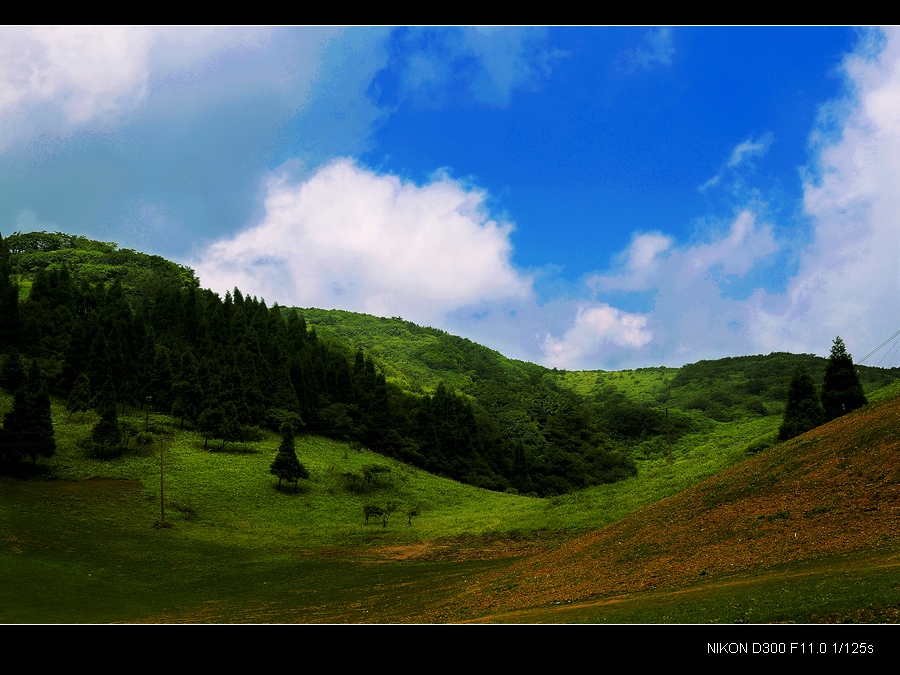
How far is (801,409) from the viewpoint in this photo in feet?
176

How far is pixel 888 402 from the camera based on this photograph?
3297 cm

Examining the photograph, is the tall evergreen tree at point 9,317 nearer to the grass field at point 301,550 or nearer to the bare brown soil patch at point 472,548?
the grass field at point 301,550

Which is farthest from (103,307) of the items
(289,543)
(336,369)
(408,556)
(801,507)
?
(801,507)

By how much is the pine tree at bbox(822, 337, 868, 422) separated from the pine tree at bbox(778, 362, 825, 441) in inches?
43.9

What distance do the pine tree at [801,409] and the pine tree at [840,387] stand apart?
3.66 ft

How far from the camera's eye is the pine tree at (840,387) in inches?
1973

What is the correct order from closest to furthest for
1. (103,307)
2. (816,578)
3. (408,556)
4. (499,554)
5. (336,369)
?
(816,578) → (499,554) → (408,556) → (103,307) → (336,369)

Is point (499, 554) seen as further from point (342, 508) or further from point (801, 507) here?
point (342, 508)
